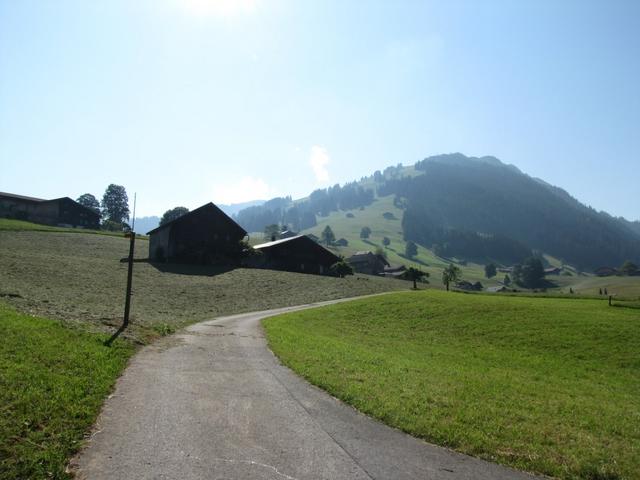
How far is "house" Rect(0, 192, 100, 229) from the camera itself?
112750 millimetres

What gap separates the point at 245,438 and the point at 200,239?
221 ft

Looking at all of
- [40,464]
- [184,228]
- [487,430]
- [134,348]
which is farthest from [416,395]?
[184,228]

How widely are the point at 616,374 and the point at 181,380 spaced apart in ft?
69.9

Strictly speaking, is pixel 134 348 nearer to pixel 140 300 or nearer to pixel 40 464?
pixel 40 464

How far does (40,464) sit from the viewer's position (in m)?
6.92

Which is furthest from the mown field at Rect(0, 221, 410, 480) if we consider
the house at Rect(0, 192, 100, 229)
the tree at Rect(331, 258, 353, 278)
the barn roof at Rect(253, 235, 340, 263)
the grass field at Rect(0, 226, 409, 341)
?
the house at Rect(0, 192, 100, 229)

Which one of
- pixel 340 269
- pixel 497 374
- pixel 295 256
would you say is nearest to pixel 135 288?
pixel 497 374

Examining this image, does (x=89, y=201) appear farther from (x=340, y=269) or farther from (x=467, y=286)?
(x=467, y=286)

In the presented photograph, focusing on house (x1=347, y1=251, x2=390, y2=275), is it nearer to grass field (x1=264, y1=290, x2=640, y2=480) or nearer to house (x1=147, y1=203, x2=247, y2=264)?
house (x1=147, y1=203, x2=247, y2=264)

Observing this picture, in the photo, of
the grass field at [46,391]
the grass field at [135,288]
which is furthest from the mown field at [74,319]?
the grass field at [135,288]

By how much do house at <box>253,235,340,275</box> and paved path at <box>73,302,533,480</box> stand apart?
215 feet

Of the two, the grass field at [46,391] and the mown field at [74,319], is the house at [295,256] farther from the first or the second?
the grass field at [46,391]

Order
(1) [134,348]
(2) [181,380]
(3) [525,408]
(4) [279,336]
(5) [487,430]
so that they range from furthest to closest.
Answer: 1. (4) [279,336]
2. (1) [134,348]
3. (2) [181,380]
4. (3) [525,408]
5. (5) [487,430]

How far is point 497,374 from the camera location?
60.4 ft
